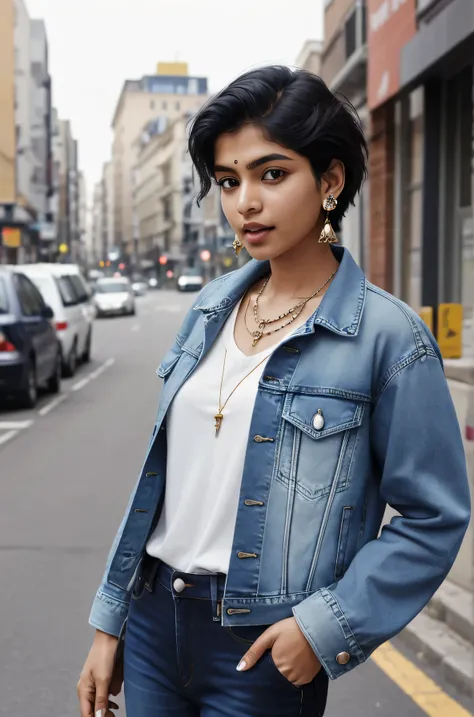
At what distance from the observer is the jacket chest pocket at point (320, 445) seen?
5.85 ft

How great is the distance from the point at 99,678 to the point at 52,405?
39.5ft

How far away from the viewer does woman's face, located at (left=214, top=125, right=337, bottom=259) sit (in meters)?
1.84

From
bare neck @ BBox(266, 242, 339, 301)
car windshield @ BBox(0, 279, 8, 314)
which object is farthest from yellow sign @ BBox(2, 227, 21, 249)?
bare neck @ BBox(266, 242, 339, 301)

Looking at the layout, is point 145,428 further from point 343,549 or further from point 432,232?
point 343,549

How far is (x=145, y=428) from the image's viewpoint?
11602mm

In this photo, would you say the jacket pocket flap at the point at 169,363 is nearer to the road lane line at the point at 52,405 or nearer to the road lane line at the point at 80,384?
the road lane line at the point at 52,405

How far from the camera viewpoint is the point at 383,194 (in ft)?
58.1

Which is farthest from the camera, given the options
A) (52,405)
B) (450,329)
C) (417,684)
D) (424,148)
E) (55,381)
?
(55,381)

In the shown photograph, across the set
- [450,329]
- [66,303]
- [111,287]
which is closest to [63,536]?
[450,329]

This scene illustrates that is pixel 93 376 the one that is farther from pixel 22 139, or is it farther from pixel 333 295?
pixel 22 139

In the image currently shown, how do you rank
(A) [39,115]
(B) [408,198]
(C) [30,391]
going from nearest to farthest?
1. (C) [30,391]
2. (B) [408,198]
3. (A) [39,115]

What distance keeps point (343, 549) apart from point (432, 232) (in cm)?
1350

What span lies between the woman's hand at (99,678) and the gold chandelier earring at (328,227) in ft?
2.92

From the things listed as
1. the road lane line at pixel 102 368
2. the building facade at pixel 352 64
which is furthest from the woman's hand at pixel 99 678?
the building facade at pixel 352 64
